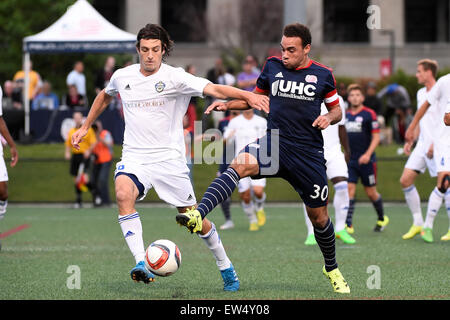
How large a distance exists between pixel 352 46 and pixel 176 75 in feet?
116

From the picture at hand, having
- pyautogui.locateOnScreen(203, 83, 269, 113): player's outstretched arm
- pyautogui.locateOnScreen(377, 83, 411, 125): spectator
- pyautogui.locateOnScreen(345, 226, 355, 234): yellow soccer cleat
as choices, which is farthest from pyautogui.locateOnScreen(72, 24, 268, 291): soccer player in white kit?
pyautogui.locateOnScreen(377, 83, 411, 125): spectator

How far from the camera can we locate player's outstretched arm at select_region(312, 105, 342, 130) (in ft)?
25.3

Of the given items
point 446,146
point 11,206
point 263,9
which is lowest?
point 11,206

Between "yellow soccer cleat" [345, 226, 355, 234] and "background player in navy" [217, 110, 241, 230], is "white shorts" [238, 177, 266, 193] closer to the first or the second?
"background player in navy" [217, 110, 241, 230]

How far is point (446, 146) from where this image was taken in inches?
460

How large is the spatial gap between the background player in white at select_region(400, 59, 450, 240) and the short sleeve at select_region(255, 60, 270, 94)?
4571 millimetres

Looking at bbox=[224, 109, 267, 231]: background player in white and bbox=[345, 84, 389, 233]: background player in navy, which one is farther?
bbox=[224, 109, 267, 231]: background player in white

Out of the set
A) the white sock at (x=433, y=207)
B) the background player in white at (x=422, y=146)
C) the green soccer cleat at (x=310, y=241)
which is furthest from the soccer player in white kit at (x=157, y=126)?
the white sock at (x=433, y=207)

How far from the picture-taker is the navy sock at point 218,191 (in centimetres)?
735

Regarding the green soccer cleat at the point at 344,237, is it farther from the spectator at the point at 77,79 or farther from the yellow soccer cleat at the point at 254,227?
the spectator at the point at 77,79

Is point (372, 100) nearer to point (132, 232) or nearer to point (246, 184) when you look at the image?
point (246, 184)

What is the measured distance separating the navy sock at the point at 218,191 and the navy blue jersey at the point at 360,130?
7.15 meters

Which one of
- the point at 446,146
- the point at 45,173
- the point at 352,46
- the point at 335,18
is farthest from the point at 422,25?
the point at 446,146

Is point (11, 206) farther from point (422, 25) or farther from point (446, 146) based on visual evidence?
point (422, 25)
